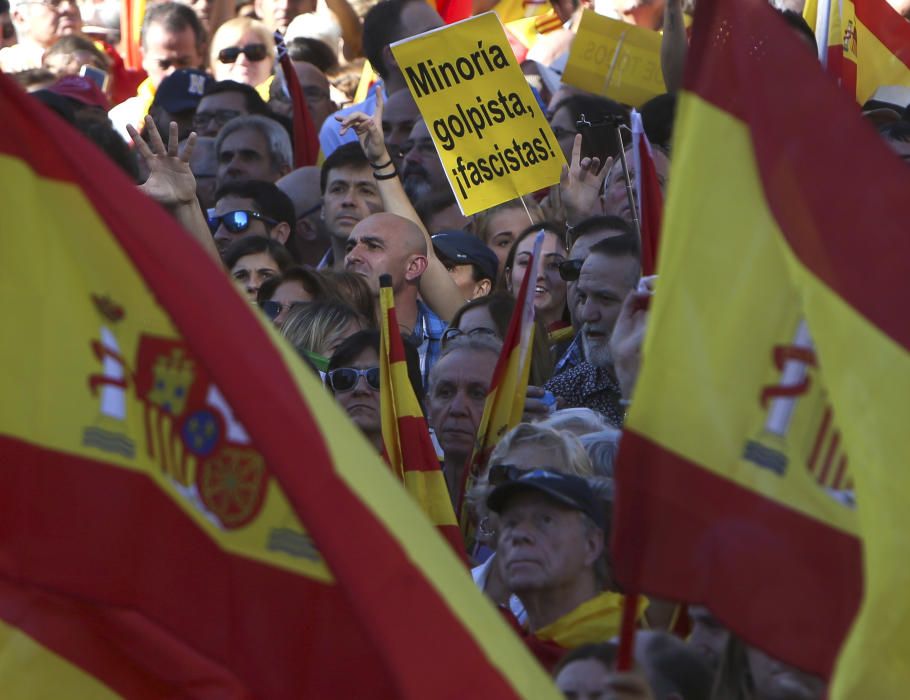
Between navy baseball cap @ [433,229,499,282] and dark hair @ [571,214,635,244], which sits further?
navy baseball cap @ [433,229,499,282]

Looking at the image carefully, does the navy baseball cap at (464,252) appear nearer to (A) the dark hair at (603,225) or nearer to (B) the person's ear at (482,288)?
(B) the person's ear at (482,288)

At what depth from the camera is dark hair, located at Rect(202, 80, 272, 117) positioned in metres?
9.12

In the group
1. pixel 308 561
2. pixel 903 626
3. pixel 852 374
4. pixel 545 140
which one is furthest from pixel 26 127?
pixel 545 140

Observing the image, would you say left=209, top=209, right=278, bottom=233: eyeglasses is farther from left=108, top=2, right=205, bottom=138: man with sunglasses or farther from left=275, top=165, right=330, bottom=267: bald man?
left=108, top=2, right=205, bottom=138: man with sunglasses

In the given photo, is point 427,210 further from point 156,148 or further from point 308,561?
point 308,561

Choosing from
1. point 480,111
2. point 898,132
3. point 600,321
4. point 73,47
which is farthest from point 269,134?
point 600,321

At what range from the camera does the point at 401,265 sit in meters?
6.93

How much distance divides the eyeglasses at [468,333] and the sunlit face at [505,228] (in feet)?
4.54

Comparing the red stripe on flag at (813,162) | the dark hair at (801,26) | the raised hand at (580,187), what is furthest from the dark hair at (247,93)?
the red stripe on flag at (813,162)

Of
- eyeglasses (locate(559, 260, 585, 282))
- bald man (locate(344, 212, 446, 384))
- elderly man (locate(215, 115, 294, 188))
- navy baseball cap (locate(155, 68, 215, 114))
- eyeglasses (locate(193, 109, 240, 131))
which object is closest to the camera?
eyeglasses (locate(559, 260, 585, 282))

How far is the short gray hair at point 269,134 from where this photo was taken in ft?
28.2

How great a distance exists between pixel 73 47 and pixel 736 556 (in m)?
7.56

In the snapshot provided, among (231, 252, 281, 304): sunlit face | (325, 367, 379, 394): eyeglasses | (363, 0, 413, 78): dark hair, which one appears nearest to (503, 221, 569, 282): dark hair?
(231, 252, 281, 304): sunlit face

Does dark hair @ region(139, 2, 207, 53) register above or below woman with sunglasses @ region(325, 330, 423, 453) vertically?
above
